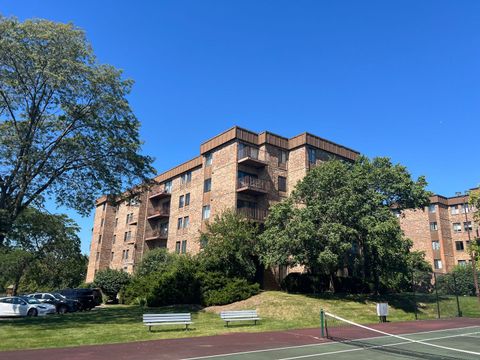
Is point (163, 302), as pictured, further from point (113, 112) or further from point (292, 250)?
point (113, 112)

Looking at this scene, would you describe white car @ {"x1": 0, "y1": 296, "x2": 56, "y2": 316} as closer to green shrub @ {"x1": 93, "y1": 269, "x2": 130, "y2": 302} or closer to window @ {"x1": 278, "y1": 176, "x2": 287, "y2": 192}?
Answer: green shrub @ {"x1": 93, "y1": 269, "x2": 130, "y2": 302}

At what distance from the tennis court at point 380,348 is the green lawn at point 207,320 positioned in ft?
15.5

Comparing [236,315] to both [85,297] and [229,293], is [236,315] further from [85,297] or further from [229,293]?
[85,297]

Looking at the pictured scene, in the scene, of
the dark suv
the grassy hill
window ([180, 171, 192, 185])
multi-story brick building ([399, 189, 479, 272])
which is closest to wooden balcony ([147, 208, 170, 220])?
window ([180, 171, 192, 185])

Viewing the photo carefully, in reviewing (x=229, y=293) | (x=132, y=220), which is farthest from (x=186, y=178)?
(x=229, y=293)

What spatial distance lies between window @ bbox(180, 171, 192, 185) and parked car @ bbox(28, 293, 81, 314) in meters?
19.3

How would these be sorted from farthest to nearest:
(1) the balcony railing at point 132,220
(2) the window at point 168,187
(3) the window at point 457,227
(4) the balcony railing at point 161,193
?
1. (3) the window at point 457,227
2. (1) the balcony railing at point 132,220
3. (4) the balcony railing at point 161,193
4. (2) the window at point 168,187

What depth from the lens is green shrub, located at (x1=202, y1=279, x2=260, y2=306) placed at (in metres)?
27.8

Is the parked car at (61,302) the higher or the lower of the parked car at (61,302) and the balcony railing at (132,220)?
the lower

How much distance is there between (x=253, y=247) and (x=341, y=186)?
818 centimetres

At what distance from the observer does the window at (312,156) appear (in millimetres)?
39281

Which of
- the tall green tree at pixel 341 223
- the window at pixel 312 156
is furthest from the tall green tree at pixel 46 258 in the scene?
the window at pixel 312 156

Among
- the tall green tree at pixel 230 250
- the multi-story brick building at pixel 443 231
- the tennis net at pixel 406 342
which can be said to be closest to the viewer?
the tennis net at pixel 406 342

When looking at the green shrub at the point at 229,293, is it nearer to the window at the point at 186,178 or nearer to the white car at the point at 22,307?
the white car at the point at 22,307
